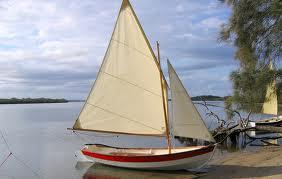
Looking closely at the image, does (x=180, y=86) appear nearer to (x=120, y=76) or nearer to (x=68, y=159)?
(x=120, y=76)

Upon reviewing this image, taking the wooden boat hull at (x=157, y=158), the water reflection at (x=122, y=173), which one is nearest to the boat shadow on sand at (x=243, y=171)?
Result: the wooden boat hull at (x=157, y=158)

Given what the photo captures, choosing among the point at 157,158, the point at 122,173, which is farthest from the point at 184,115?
the point at 122,173

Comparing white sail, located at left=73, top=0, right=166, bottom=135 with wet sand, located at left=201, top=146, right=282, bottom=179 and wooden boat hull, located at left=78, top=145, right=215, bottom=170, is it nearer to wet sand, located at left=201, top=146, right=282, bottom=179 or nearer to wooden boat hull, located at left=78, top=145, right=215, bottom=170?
wooden boat hull, located at left=78, top=145, right=215, bottom=170

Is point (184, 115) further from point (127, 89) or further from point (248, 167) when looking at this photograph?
point (248, 167)

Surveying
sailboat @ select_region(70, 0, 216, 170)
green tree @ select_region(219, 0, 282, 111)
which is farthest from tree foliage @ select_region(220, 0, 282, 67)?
sailboat @ select_region(70, 0, 216, 170)

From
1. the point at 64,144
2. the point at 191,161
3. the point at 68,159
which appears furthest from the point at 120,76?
the point at 64,144

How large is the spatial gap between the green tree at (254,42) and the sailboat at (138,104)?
421 cm

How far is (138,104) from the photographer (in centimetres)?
1867

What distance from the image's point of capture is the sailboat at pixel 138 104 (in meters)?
17.2

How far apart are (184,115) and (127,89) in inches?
128

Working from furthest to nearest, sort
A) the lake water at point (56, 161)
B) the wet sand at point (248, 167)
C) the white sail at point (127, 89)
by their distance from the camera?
the lake water at point (56, 161) < the white sail at point (127, 89) < the wet sand at point (248, 167)

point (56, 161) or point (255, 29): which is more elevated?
point (255, 29)

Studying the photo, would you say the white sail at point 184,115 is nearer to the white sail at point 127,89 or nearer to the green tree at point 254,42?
the white sail at point 127,89

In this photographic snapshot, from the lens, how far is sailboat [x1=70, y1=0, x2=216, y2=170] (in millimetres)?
17250
